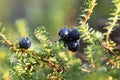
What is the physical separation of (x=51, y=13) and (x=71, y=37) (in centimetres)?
426

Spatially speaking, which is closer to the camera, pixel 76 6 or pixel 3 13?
pixel 76 6

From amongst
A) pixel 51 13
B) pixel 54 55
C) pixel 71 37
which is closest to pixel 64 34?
pixel 71 37

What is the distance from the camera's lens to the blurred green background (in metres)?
4.57

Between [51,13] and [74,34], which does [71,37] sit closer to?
[74,34]

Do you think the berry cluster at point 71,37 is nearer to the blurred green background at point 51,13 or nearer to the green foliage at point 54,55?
the green foliage at point 54,55

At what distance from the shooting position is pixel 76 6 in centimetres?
541

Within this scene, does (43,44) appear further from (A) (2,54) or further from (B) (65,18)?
(B) (65,18)

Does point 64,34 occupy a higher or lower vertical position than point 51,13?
lower

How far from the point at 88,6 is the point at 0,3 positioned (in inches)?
247

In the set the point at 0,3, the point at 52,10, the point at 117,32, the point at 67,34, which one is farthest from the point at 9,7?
the point at 67,34

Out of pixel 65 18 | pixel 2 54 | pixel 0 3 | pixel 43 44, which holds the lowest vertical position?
pixel 2 54

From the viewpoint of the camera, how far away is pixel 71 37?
1.33 metres

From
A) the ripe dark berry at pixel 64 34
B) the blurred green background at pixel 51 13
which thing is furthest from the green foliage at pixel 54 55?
the blurred green background at pixel 51 13

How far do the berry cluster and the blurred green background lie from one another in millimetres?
2449
